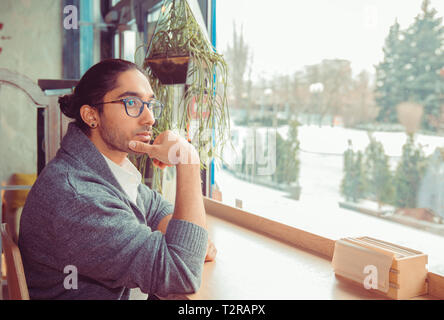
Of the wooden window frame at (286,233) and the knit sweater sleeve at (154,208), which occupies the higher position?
the knit sweater sleeve at (154,208)

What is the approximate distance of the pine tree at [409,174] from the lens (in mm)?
1568

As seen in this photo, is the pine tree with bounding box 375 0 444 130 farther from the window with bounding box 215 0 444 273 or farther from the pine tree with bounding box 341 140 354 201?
the pine tree with bounding box 341 140 354 201

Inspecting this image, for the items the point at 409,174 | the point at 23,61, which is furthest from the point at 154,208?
the point at 23,61

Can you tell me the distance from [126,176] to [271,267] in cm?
60

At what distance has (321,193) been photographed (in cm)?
219

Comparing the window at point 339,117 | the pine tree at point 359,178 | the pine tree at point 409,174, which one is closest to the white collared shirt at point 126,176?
the window at point 339,117

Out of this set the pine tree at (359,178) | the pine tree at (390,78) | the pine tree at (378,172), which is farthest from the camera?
the pine tree at (359,178)

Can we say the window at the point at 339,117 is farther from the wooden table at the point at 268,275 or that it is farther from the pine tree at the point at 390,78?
the wooden table at the point at 268,275

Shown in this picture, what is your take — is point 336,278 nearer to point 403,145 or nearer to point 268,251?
point 268,251

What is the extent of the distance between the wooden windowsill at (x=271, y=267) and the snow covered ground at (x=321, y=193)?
5.1 inches

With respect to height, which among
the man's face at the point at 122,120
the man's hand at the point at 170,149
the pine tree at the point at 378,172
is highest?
the man's face at the point at 122,120

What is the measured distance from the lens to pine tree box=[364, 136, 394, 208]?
206 centimetres

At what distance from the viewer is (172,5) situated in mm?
1871

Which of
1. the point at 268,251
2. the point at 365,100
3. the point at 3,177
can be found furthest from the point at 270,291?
the point at 3,177
